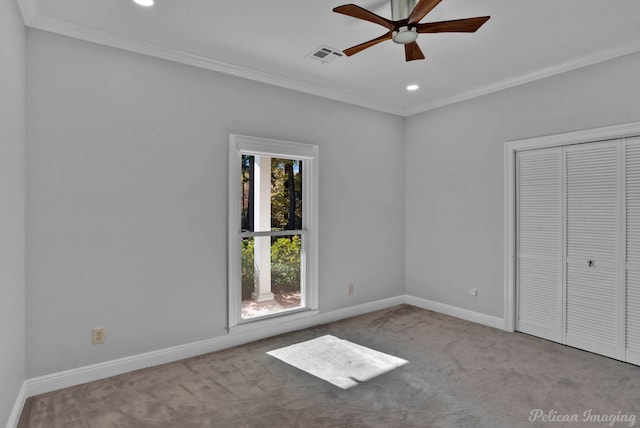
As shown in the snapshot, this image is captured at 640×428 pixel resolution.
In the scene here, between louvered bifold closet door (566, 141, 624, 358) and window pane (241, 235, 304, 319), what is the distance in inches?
109

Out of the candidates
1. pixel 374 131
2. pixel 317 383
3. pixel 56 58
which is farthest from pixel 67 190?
pixel 374 131

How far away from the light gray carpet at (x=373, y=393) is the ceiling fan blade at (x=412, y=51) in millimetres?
2511

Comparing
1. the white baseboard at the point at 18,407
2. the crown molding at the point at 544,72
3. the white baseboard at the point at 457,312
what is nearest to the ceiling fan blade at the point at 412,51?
the crown molding at the point at 544,72

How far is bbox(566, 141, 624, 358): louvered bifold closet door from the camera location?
10.7 ft

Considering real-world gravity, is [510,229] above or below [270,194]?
below

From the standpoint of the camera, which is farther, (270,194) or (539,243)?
(270,194)

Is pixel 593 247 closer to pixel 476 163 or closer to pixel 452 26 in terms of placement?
pixel 476 163

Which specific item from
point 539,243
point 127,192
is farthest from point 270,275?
point 539,243

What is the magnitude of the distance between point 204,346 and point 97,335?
0.89 metres

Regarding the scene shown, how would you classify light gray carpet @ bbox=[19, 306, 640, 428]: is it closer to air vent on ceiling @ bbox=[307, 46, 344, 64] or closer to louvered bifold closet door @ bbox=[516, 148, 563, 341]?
louvered bifold closet door @ bbox=[516, 148, 563, 341]

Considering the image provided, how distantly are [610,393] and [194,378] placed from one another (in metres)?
3.12

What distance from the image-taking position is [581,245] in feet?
11.4

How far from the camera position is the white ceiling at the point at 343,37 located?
2525mm

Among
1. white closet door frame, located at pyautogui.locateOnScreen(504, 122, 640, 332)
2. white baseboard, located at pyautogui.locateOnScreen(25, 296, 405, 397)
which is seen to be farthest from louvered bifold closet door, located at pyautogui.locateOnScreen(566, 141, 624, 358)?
white baseboard, located at pyautogui.locateOnScreen(25, 296, 405, 397)
